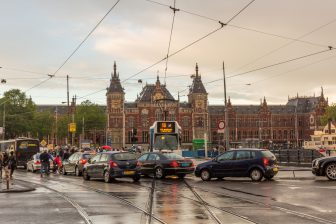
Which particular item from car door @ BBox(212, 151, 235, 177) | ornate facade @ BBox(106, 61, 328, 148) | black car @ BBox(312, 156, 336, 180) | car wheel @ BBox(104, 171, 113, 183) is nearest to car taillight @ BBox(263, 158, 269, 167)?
car door @ BBox(212, 151, 235, 177)

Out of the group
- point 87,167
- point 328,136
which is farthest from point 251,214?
point 328,136

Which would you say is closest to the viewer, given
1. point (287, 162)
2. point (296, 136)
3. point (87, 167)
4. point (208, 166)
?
point (208, 166)

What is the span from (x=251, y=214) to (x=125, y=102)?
131010 millimetres

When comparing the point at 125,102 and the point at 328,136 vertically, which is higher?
the point at 125,102

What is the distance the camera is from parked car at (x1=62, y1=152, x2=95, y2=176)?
33.9 metres

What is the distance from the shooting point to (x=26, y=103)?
4715 inches

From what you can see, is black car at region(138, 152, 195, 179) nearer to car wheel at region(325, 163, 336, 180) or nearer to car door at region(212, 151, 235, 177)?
car door at region(212, 151, 235, 177)

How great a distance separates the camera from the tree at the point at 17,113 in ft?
377

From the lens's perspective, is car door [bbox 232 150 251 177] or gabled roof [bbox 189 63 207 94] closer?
car door [bbox 232 150 251 177]

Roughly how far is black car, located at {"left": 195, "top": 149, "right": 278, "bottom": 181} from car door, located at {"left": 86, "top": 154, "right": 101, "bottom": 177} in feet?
19.7

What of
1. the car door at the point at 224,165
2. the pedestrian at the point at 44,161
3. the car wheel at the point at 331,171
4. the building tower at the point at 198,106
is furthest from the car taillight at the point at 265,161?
the building tower at the point at 198,106

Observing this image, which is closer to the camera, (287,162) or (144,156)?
(144,156)

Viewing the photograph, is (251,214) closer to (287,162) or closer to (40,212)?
(40,212)

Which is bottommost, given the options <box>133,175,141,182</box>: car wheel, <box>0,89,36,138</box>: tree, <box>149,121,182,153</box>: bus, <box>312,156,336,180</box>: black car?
<box>133,175,141,182</box>: car wheel
